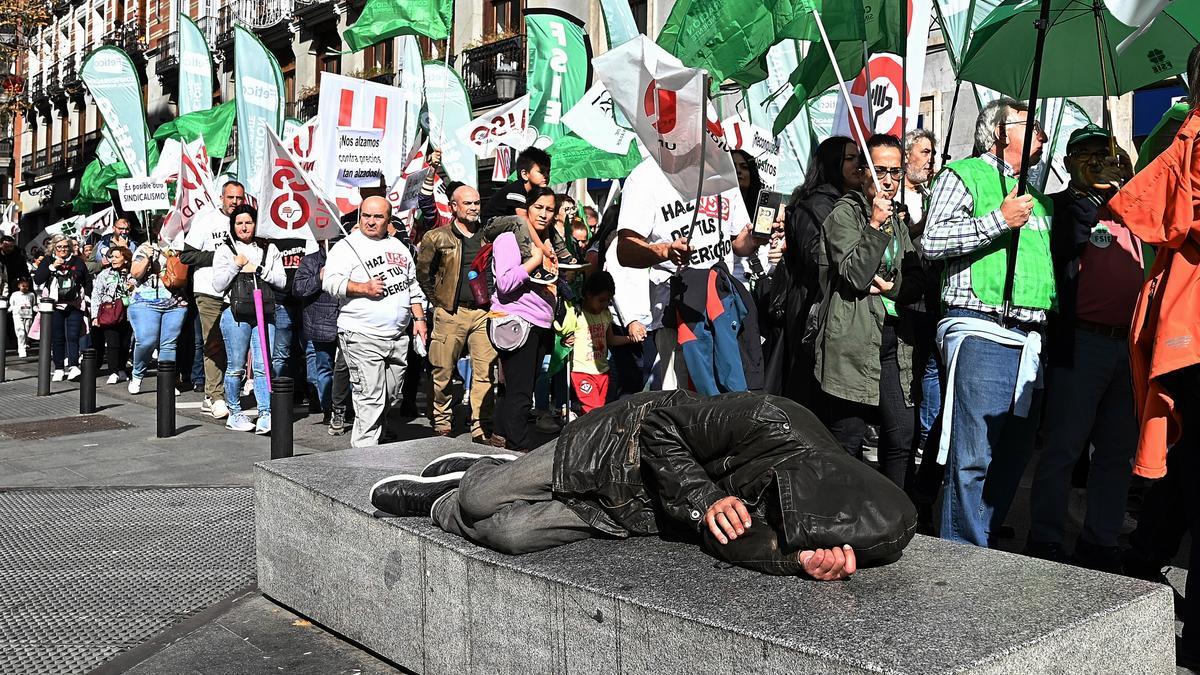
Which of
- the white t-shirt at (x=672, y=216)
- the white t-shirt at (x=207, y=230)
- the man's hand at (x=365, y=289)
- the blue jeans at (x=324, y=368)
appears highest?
the white t-shirt at (x=672, y=216)

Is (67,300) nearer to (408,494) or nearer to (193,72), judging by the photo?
(193,72)

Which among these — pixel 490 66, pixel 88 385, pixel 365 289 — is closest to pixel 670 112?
pixel 365 289

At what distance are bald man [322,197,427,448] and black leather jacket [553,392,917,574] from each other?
424cm

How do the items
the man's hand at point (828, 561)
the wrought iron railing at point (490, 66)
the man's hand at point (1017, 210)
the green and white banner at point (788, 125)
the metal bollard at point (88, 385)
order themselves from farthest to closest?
the wrought iron railing at point (490, 66), the metal bollard at point (88, 385), the green and white banner at point (788, 125), the man's hand at point (1017, 210), the man's hand at point (828, 561)

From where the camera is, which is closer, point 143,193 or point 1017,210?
point 1017,210

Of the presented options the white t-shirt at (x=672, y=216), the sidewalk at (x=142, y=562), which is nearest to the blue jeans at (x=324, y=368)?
the sidewalk at (x=142, y=562)

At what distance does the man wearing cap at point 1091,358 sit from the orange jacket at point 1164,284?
2.77 feet

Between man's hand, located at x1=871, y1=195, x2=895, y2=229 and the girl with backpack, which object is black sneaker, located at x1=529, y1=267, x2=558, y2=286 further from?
man's hand, located at x1=871, y1=195, x2=895, y2=229

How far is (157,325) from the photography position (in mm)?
12133

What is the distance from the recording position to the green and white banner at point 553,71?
12.9 meters

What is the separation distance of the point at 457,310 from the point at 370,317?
2.99ft

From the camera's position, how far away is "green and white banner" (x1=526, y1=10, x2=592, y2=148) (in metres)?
12.9

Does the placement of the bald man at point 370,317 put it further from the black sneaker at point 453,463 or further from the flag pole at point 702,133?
the black sneaker at point 453,463

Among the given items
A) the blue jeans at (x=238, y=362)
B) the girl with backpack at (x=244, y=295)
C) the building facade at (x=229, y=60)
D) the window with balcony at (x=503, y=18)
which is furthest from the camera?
the window with balcony at (x=503, y=18)
